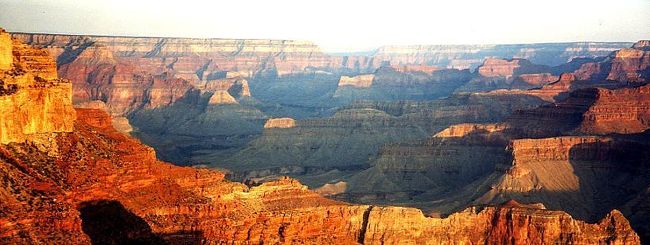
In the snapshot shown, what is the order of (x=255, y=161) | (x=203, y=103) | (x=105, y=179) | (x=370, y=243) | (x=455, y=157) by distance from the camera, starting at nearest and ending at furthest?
(x=105, y=179)
(x=370, y=243)
(x=455, y=157)
(x=255, y=161)
(x=203, y=103)

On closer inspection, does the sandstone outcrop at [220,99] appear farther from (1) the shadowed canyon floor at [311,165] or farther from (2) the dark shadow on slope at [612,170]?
(2) the dark shadow on slope at [612,170]

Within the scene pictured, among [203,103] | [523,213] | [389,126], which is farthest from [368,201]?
[203,103]

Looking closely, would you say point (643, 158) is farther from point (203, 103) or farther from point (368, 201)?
point (203, 103)

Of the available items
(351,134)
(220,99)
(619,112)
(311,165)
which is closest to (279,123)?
(351,134)

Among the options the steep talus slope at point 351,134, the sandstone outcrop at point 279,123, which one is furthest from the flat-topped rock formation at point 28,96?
the sandstone outcrop at point 279,123

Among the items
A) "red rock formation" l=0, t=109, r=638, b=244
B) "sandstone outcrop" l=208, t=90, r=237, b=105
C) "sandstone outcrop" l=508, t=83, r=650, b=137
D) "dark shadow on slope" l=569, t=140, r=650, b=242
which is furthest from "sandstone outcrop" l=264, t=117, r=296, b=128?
"red rock formation" l=0, t=109, r=638, b=244

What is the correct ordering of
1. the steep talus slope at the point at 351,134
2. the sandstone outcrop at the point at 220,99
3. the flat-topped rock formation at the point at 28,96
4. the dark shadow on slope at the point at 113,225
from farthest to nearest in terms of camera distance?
the sandstone outcrop at the point at 220,99, the steep talus slope at the point at 351,134, the flat-topped rock formation at the point at 28,96, the dark shadow on slope at the point at 113,225

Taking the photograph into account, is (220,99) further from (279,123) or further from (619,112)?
(619,112)

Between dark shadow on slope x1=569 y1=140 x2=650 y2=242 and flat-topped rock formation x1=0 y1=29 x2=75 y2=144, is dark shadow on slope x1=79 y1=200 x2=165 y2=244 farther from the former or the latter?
dark shadow on slope x1=569 y1=140 x2=650 y2=242
